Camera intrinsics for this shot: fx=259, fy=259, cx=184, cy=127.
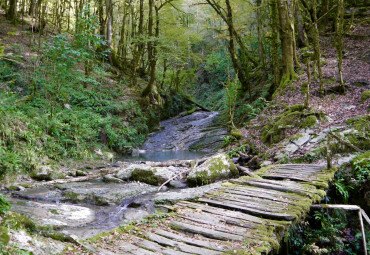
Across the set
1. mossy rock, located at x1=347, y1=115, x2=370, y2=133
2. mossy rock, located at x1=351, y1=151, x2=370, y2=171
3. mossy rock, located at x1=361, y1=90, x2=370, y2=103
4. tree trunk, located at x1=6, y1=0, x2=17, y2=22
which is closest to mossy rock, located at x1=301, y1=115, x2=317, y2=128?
mossy rock, located at x1=347, y1=115, x2=370, y2=133

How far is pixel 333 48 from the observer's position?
48.5ft

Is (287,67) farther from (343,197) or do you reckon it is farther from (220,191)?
(220,191)

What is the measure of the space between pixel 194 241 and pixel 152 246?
0.50 metres

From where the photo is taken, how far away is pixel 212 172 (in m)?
7.52

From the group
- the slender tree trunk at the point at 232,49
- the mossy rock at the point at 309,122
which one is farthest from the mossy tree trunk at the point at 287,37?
the mossy rock at the point at 309,122

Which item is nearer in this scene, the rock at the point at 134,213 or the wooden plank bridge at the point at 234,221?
the wooden plank bridge at the point at 234,221

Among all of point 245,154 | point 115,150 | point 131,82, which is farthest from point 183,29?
point 245,154

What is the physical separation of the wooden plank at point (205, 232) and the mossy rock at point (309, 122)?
21.4 ft

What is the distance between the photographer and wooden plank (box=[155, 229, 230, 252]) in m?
2.91

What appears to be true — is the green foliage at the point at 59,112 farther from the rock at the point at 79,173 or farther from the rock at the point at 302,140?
the rock at the point at 302,140

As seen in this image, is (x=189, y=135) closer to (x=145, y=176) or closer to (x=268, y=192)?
(x=145, y=176)

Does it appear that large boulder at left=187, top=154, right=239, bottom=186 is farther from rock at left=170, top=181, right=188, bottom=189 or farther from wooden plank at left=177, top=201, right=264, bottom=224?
wooden plank at left=177, top=201, right=264, bottom=224

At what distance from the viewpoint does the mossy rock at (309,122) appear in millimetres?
8496

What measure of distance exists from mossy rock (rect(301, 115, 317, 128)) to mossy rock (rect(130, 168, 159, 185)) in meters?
5.21
